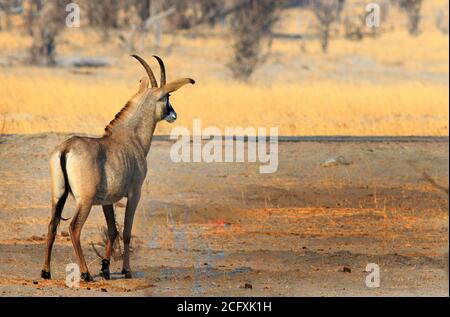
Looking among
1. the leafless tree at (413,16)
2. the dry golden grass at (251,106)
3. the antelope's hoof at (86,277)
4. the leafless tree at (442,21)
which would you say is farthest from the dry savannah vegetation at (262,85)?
the antelope's hoof at (86,277)

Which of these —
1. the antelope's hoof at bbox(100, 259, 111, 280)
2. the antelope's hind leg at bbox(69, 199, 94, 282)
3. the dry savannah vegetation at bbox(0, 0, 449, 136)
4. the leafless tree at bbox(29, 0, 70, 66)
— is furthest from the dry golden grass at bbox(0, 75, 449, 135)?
the antelope's hind leg at bbox(69, 199, 94, 282)

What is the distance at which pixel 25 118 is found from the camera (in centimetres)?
2273

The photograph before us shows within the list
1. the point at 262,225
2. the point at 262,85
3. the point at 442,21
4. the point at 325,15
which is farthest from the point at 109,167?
the point at 442,21

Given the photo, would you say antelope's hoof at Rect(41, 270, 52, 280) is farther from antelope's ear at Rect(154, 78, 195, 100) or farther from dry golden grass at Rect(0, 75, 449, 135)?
dry golden grass at Rect(0, 75, 449, 135)

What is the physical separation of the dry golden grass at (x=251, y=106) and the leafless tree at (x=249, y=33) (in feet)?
6.46

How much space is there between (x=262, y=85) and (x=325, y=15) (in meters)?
14.8

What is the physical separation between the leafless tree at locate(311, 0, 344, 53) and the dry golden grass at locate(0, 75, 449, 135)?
39.2 feet

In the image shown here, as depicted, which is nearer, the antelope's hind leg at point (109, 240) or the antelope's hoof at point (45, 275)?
the antelope's hoof at point (45, 275)

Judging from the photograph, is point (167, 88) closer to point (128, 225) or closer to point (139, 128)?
point (139, 128)

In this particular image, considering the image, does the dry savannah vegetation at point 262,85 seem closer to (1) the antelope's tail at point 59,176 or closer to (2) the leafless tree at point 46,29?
(2) the leafless tree at point 46,29

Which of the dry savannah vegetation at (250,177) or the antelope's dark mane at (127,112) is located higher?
the antelope's dark mane at (127,112)

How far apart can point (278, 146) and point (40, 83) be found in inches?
452

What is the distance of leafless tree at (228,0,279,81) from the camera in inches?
1282

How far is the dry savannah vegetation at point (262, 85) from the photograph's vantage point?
23344 millimetres
